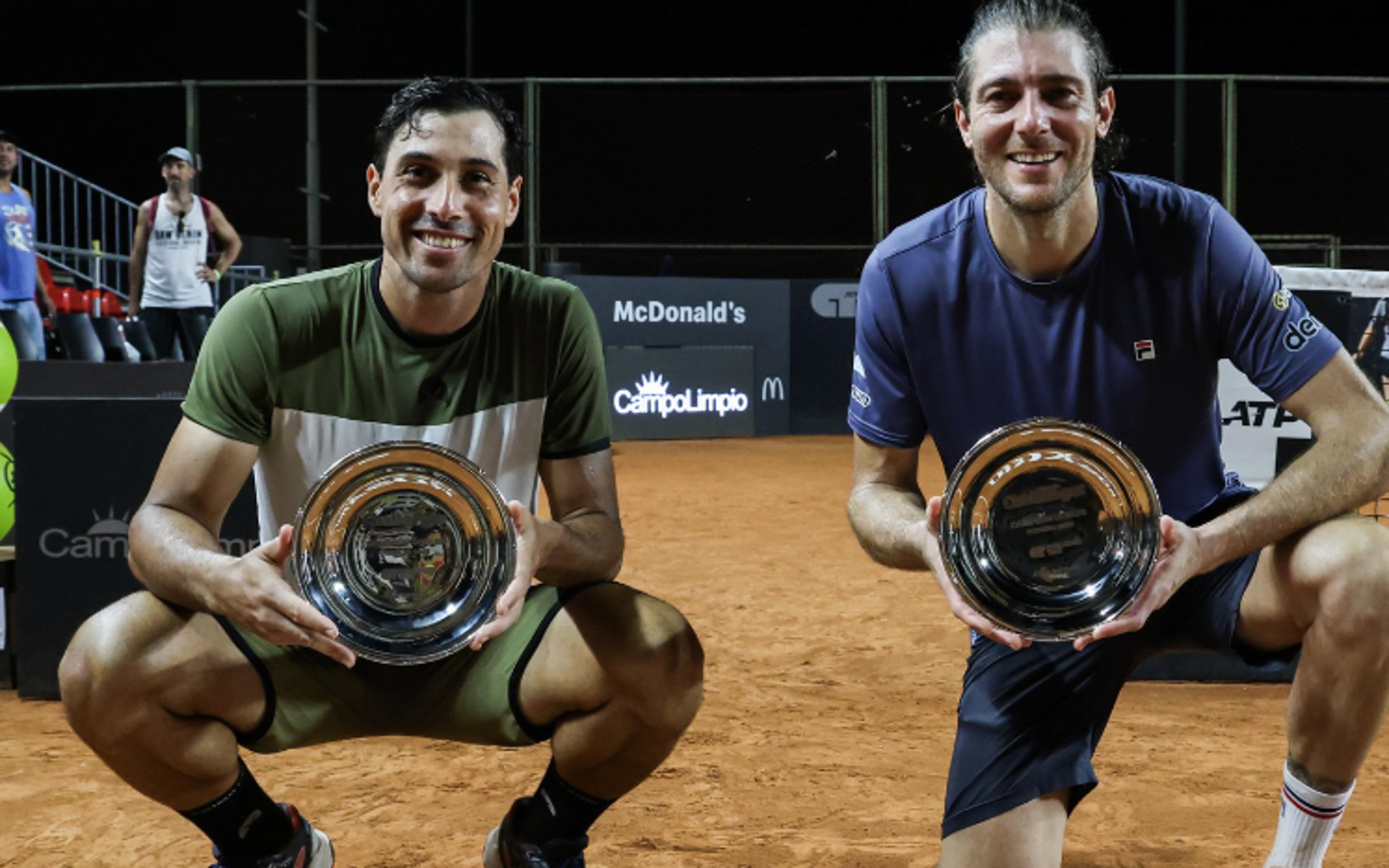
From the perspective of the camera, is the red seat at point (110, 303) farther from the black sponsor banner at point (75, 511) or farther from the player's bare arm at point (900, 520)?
the player's bare arm at point (900, 520)

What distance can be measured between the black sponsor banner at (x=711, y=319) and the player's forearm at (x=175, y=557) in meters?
10.2

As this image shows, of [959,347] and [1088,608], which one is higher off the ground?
[959,347]

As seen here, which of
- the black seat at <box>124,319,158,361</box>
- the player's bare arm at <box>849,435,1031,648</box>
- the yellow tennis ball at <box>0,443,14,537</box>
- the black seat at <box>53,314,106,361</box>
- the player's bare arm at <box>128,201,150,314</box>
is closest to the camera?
the player's bare arm at <box>849,435,1031,648</box>

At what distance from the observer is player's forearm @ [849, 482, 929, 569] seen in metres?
2.58

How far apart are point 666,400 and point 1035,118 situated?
10737 mm

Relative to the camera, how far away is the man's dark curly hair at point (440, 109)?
285 centimetres

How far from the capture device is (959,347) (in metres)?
2.75

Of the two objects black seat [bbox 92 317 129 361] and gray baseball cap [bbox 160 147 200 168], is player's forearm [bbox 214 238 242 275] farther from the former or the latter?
black seat [bbox 92 317 129 361]

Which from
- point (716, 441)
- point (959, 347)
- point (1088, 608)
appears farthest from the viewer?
A: point (716, 441)

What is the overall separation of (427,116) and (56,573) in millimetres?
2425

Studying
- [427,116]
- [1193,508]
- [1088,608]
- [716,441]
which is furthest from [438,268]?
[716,441]

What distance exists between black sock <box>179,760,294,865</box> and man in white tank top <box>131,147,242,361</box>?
298 inches

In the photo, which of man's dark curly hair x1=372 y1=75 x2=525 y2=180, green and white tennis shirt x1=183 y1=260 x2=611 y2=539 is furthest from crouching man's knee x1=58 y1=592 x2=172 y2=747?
man's dark curly hair x1=372 y1=75 x2=525 y2=180

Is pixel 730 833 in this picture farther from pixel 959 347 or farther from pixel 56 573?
pixel 56 573
